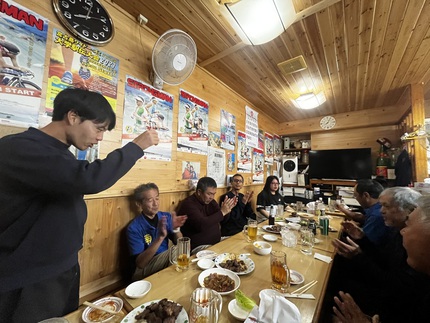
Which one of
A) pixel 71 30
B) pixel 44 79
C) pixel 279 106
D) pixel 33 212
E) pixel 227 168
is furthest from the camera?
pixel 279 106

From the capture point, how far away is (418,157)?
8.82 feet

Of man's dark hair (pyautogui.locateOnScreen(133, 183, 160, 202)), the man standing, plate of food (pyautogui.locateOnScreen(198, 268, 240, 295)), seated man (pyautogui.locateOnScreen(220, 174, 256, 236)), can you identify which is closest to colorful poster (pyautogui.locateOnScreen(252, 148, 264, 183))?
seated man (pyautogui.locateOnScreen(220, 174, 256, 236))

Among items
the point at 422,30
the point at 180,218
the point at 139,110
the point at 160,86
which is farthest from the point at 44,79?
the point at 422,30

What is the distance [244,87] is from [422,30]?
1.97 metres

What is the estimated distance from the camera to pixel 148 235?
1.52 m

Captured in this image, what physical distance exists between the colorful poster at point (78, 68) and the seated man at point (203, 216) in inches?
46.5

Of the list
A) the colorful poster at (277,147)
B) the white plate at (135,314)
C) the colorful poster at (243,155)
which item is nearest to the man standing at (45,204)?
the white plate at (135,314)

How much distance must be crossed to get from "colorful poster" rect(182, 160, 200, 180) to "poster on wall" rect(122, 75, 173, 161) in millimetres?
254

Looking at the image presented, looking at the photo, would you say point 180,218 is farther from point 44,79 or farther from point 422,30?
point 422,30

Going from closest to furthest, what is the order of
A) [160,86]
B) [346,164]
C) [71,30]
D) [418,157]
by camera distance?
[71,30]
[160,86]
[418,157]
[346,164]

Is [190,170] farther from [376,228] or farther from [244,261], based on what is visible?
[376,228]

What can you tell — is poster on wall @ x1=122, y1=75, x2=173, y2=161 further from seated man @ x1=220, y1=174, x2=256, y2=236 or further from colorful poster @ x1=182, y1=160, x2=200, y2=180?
seated man @ x1=220, y1=174, x2=256, y2=236

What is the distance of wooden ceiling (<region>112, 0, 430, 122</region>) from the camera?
1579 millimetres

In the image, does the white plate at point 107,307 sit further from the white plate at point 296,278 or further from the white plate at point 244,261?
the white plate at point 296,278
